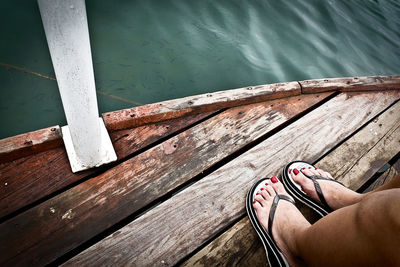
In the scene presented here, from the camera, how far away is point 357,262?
0.78 meters

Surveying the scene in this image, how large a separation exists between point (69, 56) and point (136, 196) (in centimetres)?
72

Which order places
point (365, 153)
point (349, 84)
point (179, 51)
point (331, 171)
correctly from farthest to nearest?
point (179, 51) → point (349, 84) → point (365, 153) → point (331, 171)

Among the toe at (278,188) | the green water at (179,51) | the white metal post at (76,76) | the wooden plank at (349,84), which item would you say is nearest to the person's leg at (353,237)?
the toe at (278,188)

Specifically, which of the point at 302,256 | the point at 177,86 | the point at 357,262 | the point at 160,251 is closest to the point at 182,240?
the point at 160,251

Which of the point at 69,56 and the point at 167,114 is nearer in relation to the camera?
the point at 69,56

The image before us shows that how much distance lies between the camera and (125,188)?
3.99 feet

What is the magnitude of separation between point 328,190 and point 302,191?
14cm

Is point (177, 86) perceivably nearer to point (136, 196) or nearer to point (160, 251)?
point (136, 196)

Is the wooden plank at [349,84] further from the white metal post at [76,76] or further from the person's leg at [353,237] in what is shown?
the white metal post at [76,76]

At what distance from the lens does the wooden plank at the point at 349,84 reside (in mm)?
1888

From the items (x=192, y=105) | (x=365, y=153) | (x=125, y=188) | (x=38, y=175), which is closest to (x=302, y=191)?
(x=365, y=153)

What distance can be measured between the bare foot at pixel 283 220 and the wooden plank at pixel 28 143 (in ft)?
3.67

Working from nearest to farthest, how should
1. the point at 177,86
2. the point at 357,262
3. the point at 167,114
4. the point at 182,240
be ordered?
the point at 357,262, the point at 182,240, the point at 167,114, the point at 177,86

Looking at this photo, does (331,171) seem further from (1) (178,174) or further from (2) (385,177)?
(1) (178,174)
